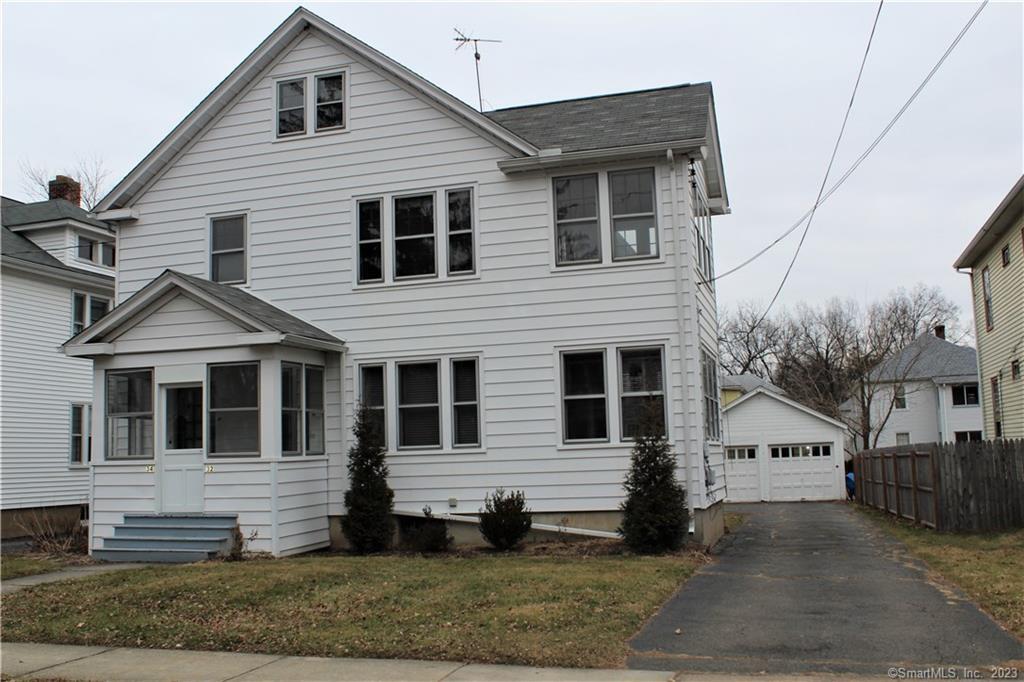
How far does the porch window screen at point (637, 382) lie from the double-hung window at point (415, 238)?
12.6ft

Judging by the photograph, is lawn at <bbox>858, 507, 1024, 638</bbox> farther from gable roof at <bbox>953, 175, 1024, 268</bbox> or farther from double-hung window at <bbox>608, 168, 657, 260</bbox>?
gable roof at <bbox>953, 175, 1024, 268</bbox>

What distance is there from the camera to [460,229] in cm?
1630

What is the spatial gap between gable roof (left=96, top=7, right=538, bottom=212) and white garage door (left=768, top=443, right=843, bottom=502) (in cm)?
2572

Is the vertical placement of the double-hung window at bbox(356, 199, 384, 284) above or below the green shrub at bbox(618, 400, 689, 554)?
above

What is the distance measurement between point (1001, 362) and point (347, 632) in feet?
75.5

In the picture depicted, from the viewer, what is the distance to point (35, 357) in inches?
937

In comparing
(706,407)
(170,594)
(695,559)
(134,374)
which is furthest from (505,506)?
(134,374)

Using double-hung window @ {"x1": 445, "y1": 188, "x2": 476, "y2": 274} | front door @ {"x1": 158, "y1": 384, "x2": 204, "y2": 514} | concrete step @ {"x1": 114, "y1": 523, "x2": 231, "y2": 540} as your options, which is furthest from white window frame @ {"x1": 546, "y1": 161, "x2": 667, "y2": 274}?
concrete step @ {"x1": 114, "y1": 523, "x2": 231, "y2": 540}

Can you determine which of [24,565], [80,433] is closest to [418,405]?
[24,565]

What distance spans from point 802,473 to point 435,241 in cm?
2572

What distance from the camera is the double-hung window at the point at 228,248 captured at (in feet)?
57.2

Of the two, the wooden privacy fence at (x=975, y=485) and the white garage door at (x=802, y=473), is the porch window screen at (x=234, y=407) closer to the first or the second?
the wooden privacy fence at (x=975, y=485)

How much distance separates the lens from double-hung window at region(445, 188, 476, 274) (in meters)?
16.2

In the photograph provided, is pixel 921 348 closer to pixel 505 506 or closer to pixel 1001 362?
pixel 1001 362
